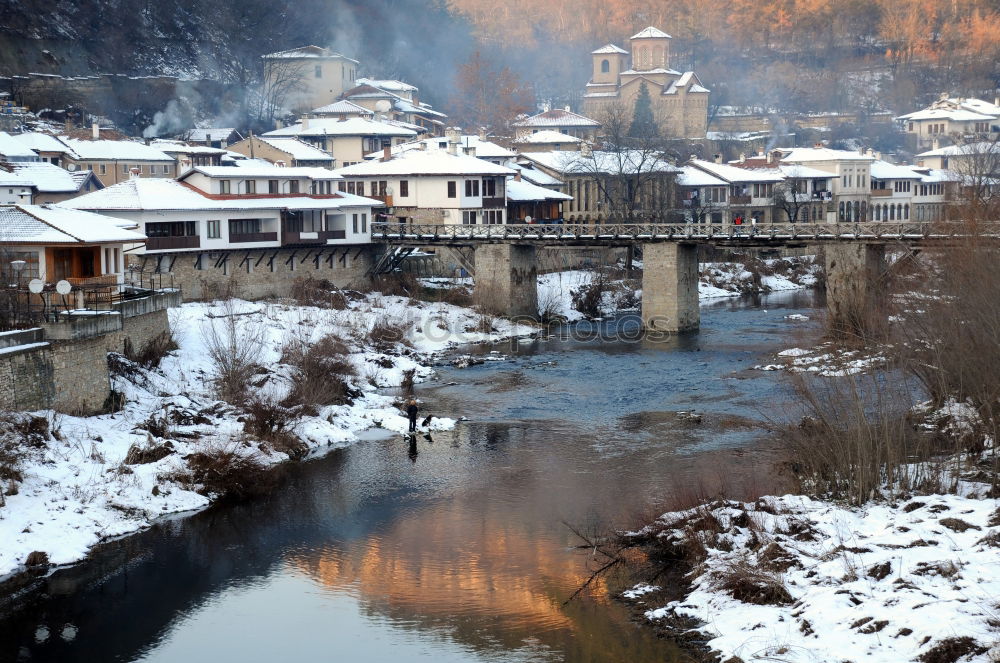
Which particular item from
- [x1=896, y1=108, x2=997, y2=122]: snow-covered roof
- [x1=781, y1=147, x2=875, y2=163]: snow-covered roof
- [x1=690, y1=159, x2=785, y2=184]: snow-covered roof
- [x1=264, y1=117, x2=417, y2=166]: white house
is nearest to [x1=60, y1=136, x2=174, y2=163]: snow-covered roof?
[x1=264, y1=117, x2=417, y2=166]: white house

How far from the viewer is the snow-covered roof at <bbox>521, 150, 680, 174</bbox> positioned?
7475 centimetres

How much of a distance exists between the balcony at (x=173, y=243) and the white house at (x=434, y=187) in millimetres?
15032

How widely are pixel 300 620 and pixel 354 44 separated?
353 ft

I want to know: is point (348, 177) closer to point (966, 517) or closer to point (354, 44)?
point (966, 517)

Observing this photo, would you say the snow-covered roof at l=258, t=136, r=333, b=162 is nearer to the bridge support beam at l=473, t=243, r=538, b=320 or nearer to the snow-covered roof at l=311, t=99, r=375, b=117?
the snow-covered roof at l=311, t=99, r=375, b=117

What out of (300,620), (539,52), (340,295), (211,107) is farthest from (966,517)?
(539,52)

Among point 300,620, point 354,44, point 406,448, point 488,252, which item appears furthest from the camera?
point 354,44

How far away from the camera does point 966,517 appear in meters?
20.0

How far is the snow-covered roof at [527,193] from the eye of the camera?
213 ft

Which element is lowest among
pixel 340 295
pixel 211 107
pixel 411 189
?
pixel 340 295

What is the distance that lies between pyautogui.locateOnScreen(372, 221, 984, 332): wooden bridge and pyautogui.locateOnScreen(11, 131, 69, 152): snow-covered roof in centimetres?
1818

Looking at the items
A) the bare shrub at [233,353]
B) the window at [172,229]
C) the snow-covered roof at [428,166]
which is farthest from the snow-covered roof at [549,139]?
the bare shrub at [233,353]

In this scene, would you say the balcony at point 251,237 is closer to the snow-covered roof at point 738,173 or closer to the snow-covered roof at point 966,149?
the snow-covered roof at point 738,173

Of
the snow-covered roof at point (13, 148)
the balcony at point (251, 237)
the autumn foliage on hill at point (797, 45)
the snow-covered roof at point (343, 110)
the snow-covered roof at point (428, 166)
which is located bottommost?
the balcony at point (251, 237)
